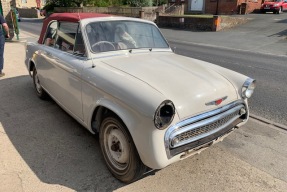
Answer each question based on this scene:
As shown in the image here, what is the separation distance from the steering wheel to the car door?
155 millimetres

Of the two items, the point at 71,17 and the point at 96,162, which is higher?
the point at 71,17

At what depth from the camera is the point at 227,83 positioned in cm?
308

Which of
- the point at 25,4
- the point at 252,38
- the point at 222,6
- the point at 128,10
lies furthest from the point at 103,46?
the point at 25,4

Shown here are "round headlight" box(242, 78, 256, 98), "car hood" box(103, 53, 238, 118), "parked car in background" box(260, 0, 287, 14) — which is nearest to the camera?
"car hood" box(103, 53, 238, 118)

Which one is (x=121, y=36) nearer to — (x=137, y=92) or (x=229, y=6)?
(x=137, y=92)

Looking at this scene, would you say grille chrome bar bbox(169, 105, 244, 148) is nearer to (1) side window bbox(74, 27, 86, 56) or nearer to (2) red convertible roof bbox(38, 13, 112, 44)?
(1) side window bbox(74, 27, 86, 56)

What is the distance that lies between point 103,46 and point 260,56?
30.1 feet

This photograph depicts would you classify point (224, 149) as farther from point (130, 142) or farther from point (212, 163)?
point (130, 142)

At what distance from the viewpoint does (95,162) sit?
3.18m

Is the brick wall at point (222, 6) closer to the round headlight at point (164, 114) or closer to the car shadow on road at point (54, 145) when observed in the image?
the car shadow on road at point (54, 145)

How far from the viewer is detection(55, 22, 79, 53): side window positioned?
145 inches

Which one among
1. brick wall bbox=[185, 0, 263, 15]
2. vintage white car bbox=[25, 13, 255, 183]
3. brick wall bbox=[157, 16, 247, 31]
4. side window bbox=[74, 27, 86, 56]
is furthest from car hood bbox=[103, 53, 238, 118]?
brick wall bbox=[185, 0, 263, 15]

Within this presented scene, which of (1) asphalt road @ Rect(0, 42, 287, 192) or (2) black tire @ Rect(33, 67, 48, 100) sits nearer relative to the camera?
(1) asphalt road @ Rect(0, 42, 287, 192)

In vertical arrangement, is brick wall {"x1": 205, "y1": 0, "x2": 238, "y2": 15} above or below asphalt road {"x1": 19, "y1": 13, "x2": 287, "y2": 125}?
above
